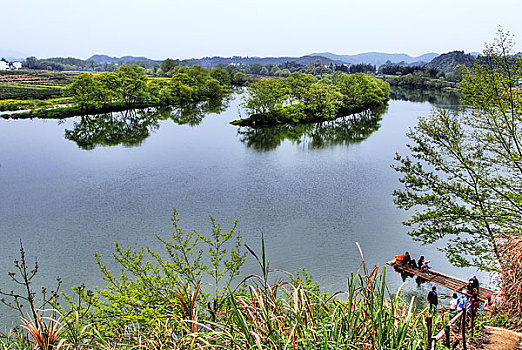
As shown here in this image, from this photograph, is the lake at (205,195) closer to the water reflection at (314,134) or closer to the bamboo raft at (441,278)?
the water reflection at (314,134)

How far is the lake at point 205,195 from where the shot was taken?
15.9 m

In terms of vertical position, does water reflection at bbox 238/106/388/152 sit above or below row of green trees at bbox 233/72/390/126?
below

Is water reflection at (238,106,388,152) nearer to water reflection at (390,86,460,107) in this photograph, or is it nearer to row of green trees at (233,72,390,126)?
row of green trees at (233,72,390,126)

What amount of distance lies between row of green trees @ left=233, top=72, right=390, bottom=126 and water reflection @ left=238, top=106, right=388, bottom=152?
210cm

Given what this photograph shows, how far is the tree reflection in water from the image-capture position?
39219 mm

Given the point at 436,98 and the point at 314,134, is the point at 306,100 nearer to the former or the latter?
the point at 314,134

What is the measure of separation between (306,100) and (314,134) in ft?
48.3

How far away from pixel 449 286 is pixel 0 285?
52.8ft

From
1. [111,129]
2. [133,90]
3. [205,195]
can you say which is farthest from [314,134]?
[133,90]

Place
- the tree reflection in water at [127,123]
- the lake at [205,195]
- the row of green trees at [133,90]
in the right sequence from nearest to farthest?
the lake at [205,195] < the tree reflection in water at [127,123] < the row of green trees at [133,90]

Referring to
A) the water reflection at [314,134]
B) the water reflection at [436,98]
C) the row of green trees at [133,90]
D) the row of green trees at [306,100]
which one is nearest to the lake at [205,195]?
the water reflection at [314,134]

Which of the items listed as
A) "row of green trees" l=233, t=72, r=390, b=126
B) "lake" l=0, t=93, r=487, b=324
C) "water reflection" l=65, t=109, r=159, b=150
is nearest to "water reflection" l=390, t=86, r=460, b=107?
"row of green trees" l=233, t=72, r=390, b=126

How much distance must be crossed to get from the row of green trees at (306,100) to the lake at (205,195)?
21.6ft

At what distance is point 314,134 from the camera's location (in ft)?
141
